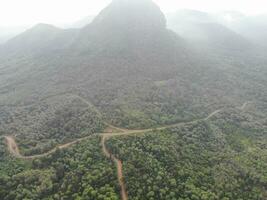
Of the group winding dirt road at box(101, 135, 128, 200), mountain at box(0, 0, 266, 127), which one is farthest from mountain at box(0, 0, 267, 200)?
mountain at box(0, 0, 266, 127)

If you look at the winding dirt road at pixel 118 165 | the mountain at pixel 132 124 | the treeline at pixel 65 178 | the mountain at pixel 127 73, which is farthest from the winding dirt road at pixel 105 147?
the mountain at pixel 127 73

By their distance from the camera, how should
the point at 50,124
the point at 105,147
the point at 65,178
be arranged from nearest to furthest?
the point at 65,178
the point at 105,147
the point at 50,124


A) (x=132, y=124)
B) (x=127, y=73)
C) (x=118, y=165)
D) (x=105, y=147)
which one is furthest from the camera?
(x=127, y=73)

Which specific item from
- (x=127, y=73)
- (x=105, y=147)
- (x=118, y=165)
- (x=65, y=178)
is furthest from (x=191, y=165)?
(x=127, y=73)

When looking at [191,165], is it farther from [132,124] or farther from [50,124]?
[50,124]

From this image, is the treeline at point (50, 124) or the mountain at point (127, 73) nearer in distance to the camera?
the treeline at point (50, 124)

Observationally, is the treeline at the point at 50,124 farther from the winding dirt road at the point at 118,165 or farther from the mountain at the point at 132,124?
the winding dirt road at the point at 118,165

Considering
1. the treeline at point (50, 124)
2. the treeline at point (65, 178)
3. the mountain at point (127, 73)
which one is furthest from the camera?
the mountain at point (127, 73)

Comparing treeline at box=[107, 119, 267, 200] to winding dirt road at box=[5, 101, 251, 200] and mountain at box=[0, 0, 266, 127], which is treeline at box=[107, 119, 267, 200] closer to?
winding dirt road at box=[5, 101, 251, 200]

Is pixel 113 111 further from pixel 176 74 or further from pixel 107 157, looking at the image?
pixel 176 74

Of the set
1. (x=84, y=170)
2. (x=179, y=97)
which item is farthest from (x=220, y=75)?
(x=84, y=170)

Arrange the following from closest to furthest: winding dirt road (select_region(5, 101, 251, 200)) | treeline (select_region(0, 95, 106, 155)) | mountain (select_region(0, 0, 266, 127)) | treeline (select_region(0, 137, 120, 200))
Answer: treeline (select_region(0, 137, 120, 200)) < winding dirt road (select_region(5, 101, 251, 200)) < treeline (select_region(0, 95, 106, 155)) < mountain (select_region(0, 0, 266, 127))
